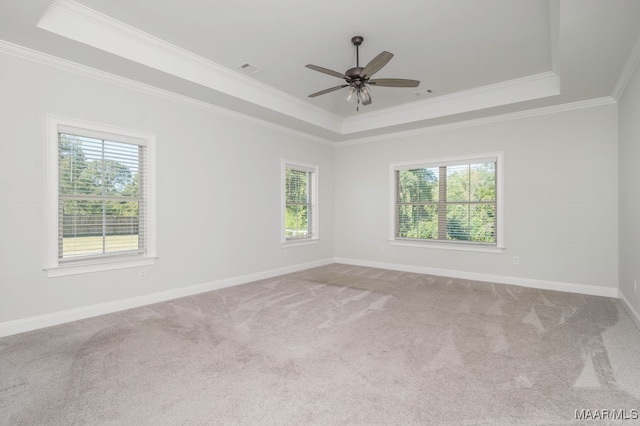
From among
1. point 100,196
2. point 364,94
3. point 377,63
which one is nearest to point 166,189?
point 100,196

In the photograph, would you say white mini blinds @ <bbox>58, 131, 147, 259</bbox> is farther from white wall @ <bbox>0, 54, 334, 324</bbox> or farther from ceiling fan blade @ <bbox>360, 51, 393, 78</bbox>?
ceiling fan blade @ <bbox>360, 51, 393, 78</bbox>

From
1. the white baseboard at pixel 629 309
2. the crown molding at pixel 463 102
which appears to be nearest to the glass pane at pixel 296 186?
the crown molding at pixel 463 102

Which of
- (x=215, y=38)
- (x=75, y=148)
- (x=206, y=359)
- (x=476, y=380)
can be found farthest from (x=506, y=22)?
(x=75, y=148)

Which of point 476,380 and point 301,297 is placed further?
point 301,297

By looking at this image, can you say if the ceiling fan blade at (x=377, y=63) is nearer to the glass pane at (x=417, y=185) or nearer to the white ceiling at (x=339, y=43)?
the white ceiling at (x=339, y=43)

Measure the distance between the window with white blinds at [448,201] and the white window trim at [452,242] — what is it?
19mm

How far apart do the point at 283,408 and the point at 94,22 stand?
3738mm

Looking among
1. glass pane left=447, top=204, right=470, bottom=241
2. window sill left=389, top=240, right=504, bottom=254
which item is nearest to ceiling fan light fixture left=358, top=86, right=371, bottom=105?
glass pane left=447, top=204, right=470, bottom=241

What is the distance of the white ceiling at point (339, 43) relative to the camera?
2.88 metres

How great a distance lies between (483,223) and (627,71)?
269cm

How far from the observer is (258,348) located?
2.77 m

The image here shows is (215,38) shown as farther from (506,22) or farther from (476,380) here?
(476,380)

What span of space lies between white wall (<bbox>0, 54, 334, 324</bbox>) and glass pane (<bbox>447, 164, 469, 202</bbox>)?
2.54 m

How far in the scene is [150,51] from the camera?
3520mm
